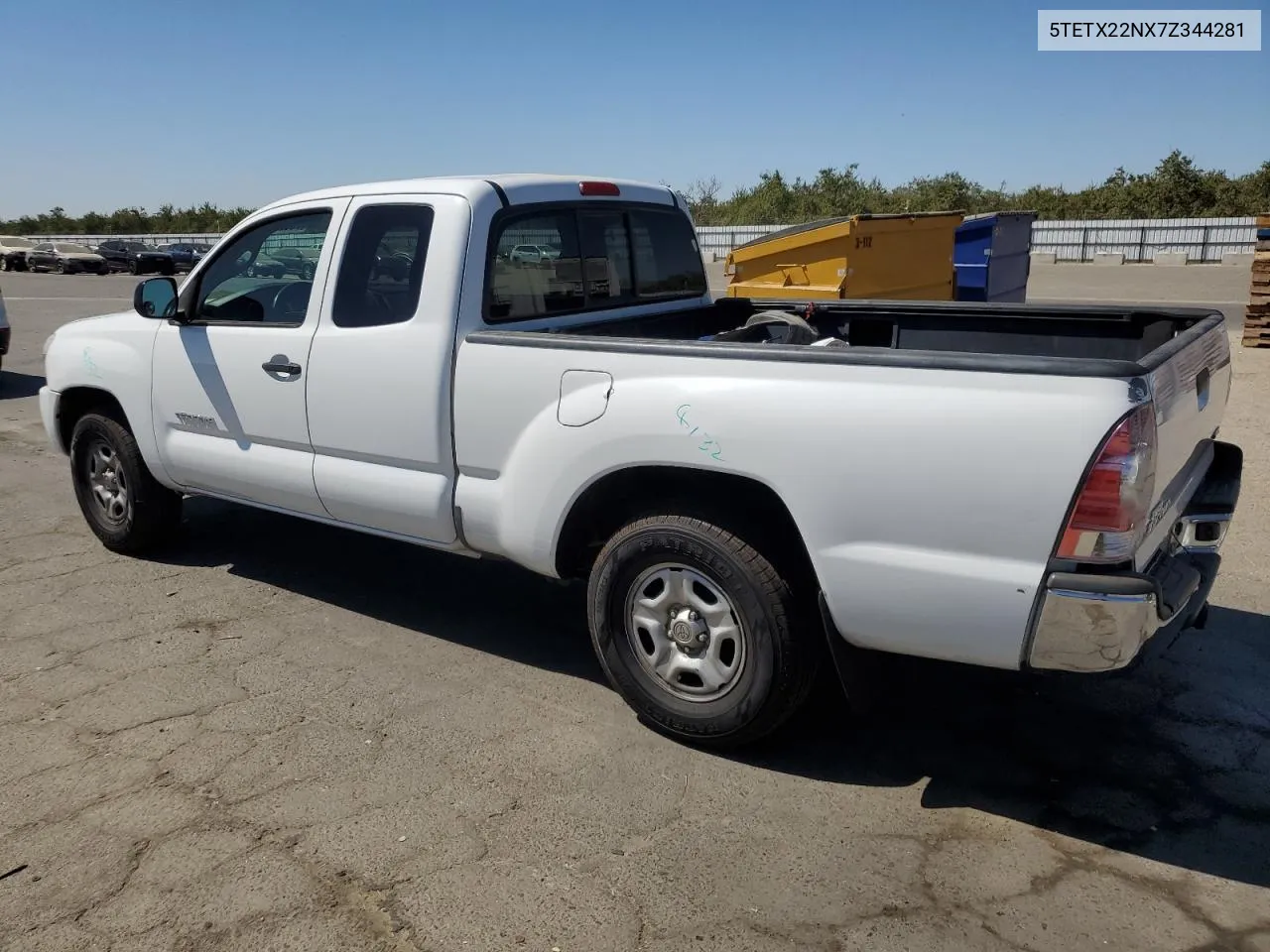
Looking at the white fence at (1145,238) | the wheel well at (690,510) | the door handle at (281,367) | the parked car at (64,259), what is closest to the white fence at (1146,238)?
the white fence at (1145,238)

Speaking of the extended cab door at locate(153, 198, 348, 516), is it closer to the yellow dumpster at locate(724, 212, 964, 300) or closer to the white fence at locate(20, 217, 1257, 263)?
the yellow dumpster at locate(724, 212, 964, 300)

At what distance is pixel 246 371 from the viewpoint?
4.75 meters

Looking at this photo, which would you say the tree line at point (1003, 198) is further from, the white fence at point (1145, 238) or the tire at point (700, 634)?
the tire at point (700, 634)

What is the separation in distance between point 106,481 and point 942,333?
4453 millimetres

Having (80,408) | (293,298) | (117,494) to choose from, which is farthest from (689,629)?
(80,408)

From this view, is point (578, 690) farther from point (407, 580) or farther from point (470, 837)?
point (407, 580)

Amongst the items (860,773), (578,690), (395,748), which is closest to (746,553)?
A: (860,773)

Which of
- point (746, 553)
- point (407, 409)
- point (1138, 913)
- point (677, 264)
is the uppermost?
point (677, 264)

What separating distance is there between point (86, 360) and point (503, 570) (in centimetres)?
245

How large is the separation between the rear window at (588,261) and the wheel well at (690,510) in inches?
36.4

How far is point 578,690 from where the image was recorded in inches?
164

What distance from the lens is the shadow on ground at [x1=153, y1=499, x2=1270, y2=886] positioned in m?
3.25

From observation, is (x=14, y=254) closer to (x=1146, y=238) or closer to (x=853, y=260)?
(x=853, y=260)

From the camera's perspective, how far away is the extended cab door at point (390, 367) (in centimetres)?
406
